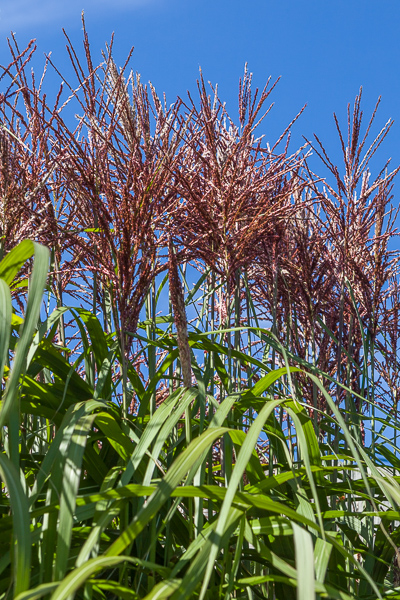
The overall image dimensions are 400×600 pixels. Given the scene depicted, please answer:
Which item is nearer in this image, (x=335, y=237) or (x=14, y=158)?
(x=14, y=158)

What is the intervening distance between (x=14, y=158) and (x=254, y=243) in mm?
807

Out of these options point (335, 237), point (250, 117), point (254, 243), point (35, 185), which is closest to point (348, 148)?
point (335, 237)

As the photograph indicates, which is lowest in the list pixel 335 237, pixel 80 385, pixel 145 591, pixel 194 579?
pixel 145 591

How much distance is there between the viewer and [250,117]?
219 centimetres

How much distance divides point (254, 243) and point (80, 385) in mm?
706

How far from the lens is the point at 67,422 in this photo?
1.31 meters

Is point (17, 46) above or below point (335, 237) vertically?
above


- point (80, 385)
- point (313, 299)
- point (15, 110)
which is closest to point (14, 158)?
point (15, 110)

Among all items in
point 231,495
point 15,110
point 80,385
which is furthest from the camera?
point 15,110

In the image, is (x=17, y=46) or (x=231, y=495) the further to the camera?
(x=17, y=46)

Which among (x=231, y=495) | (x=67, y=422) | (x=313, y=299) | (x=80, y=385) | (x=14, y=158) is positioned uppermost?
(x=14, y=158)

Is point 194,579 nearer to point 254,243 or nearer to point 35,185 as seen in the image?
point 254,243

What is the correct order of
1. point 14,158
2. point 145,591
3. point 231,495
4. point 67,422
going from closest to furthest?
point 231,495 < point 67,422 < point 145,591 < point 14,158

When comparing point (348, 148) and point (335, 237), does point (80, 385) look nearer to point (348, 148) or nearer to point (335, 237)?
point (335, 237)
